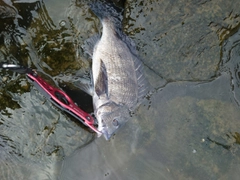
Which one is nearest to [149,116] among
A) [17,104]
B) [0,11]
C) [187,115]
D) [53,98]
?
[187,115]

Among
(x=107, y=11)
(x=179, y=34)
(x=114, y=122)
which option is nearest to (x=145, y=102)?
(x=114, y=122)

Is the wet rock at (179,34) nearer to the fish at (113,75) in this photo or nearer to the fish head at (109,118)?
the fish at (113,75)

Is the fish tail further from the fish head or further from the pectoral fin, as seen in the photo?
the fish head

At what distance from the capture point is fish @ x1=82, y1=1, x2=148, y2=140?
11.4 ft

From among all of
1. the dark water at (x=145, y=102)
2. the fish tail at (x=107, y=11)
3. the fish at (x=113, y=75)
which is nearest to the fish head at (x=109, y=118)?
the fish at (x=113, y=75)

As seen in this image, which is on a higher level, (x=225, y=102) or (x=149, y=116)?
(x=225, y=102)

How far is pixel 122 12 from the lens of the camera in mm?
3822

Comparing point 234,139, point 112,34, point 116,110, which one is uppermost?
point 112,34

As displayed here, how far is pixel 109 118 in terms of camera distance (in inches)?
135

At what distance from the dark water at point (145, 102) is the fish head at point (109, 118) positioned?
0.38 m

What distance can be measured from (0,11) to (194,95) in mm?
2829

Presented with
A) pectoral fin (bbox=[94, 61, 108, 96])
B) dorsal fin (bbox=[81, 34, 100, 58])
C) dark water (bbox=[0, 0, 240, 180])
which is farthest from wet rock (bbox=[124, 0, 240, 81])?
pectoral fin (bbox=[94, 61, 108, 96])

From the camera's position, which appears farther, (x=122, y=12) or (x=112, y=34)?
(x=122, y=12)

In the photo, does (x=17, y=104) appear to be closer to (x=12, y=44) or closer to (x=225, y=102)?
(x=12, y=44)
